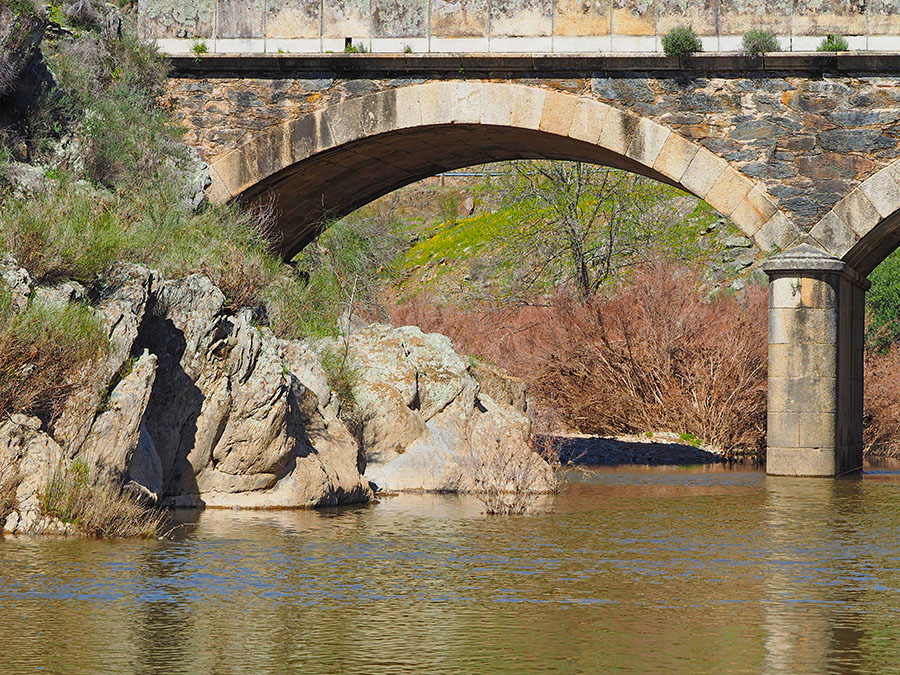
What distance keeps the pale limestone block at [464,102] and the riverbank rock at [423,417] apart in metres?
3.50

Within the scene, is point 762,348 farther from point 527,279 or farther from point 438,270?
point 438,270

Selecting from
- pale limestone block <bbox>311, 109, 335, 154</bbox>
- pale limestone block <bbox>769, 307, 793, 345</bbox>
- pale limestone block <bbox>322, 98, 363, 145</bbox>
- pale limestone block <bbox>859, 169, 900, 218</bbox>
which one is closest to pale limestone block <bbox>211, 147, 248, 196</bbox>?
pale limestone block <bbox>311, 109, 335, 154</bbox>

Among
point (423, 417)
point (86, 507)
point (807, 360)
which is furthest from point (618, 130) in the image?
point (86, 507)

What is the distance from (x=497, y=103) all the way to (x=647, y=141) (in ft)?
6.65

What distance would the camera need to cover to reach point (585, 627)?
6.62 meters

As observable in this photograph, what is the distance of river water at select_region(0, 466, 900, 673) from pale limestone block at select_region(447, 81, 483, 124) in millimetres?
7346

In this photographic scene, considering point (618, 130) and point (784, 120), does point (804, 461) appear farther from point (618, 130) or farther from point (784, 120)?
point (618, 130)

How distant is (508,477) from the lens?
1280 cm

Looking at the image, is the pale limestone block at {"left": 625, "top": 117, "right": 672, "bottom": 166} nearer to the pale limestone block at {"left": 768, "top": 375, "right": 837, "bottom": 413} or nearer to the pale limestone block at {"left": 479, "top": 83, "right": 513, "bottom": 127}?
the pale limestone block at {"left": 479, "top": 83, "right": 513, "bottom": 127}

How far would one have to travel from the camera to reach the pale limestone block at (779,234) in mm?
16953

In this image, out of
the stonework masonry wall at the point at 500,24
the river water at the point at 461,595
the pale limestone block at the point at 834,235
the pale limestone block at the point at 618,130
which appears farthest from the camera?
the pale limestone block at the point at 618,130

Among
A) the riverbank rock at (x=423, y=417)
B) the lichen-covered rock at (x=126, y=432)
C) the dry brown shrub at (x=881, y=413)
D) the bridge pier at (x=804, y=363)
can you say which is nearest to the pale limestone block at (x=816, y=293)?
the bridge pier at (x=804, y=363)

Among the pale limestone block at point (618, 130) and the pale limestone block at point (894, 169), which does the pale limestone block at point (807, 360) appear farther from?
the pale limestone block at point (618, 130)

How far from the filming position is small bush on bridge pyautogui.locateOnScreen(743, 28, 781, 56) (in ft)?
55.7
